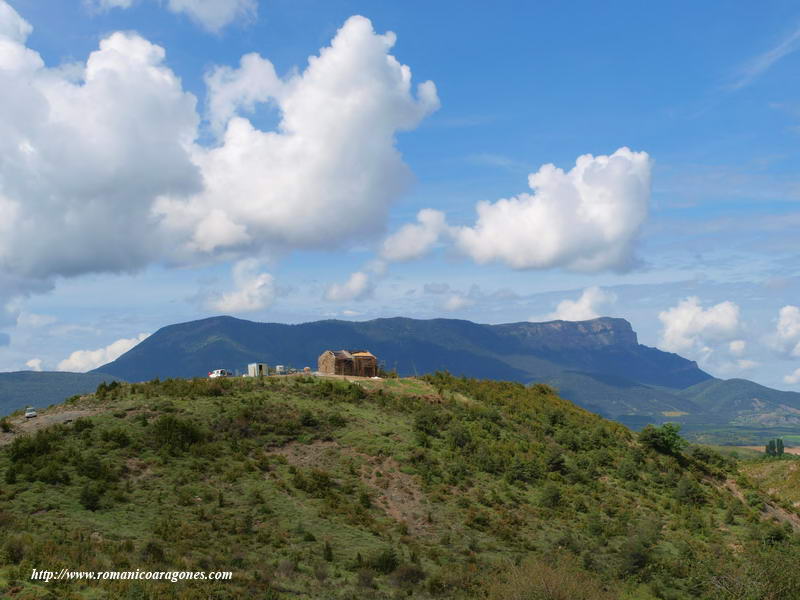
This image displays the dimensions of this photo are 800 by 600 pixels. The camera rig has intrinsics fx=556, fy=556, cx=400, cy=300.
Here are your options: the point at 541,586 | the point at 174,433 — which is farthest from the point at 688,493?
the point at 174,433

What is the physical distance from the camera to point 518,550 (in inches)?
1534

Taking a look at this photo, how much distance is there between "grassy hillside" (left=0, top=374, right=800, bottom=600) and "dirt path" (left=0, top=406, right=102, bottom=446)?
66.3 inches

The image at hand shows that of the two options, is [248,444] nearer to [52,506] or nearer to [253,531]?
[253,531]

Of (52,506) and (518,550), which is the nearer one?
(52,506)

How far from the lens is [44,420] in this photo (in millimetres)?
46875

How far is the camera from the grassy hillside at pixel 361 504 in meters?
29.7

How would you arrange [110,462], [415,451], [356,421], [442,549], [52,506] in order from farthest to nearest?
[356,421] → [415,451] → [110,462] → [442,549] → [52,506]

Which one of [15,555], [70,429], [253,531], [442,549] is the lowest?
[442,549]

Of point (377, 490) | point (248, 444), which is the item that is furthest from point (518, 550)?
point (248, 444)

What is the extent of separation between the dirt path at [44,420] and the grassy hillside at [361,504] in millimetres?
1684

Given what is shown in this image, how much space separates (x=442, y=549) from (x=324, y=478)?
36.3 ft

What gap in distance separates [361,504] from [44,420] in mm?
28129

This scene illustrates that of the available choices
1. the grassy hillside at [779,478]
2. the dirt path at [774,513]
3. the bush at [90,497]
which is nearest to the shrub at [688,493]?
the dirt path at [774,513]

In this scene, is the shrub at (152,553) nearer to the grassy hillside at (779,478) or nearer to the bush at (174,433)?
the bush at (174,433)
